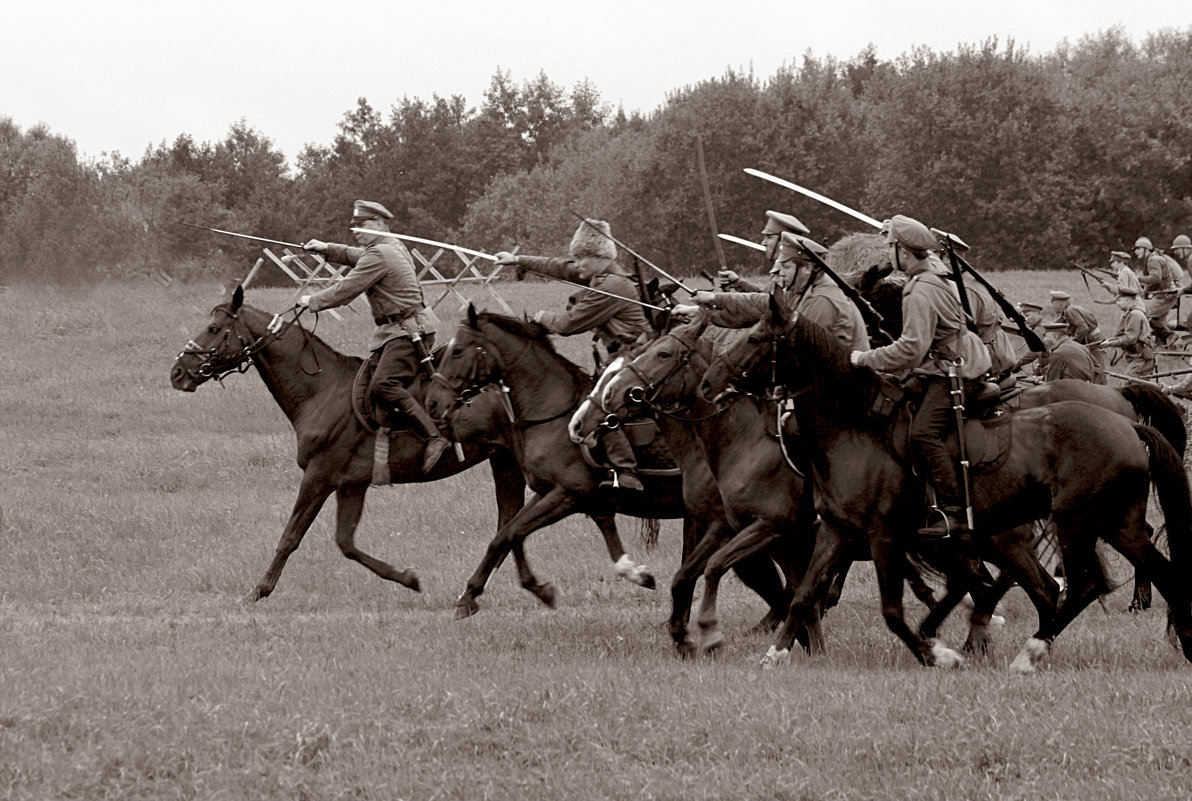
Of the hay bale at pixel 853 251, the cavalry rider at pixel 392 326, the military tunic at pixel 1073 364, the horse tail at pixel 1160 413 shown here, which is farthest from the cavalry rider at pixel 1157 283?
the cavalry rider at pixel 392 326

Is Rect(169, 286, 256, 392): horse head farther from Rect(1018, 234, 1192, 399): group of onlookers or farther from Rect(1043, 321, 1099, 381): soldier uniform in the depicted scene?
Rect(1043, 321, 1099, 381): soldier uniform

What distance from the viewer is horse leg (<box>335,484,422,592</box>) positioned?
45.6ft

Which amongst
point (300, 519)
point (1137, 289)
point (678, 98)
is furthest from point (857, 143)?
point (300, 519)

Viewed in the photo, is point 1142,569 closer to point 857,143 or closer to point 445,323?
point 445,323

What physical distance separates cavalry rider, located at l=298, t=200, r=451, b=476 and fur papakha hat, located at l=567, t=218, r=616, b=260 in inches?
64.4

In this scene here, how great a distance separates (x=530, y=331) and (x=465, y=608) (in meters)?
2.42

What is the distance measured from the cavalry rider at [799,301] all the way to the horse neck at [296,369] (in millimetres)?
4523

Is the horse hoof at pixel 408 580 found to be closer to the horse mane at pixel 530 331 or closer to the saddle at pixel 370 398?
the saddle at pixel 370 398

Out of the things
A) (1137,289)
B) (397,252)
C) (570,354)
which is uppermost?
(397,252)

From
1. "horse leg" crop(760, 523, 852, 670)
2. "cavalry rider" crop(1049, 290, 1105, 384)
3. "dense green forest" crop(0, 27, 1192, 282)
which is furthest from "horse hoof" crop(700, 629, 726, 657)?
"dense green forest" crop(0, 27, 1192, 282)

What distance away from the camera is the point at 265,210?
78.8 metres

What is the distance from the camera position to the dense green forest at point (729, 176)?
52.1 metres

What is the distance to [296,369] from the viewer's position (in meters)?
14.7

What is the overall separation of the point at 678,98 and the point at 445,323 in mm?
32228
